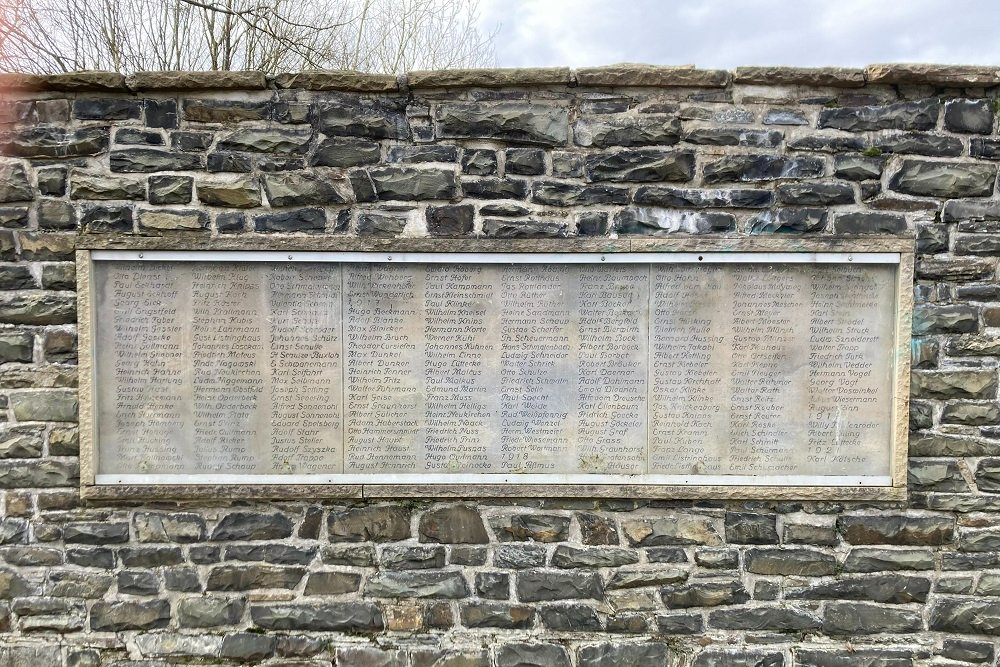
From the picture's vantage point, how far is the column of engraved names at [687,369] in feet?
10.1

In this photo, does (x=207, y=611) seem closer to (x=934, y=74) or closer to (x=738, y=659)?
(x=738, y=659)

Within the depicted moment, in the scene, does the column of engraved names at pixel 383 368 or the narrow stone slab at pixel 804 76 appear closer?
the narrow stone slab at pixel 804 76

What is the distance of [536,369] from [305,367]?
4.05ft

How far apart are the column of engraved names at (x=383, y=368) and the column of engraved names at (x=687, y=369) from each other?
1.26 metres

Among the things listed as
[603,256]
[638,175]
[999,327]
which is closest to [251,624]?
[603,256]

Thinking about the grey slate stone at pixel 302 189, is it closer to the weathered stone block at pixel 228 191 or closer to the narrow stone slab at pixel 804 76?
the weathered stone block at pixel 228 191

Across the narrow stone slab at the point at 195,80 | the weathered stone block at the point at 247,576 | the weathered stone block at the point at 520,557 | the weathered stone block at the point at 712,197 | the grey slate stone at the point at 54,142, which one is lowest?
the weathered stone block at the point at 247,576

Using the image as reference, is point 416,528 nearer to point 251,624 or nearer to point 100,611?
point 251,624

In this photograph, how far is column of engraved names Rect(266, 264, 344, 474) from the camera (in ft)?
10.1

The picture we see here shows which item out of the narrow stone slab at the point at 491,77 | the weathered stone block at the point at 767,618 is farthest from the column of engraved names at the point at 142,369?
the weathered stone block at the point at 767,618

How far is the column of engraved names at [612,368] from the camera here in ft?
10.1

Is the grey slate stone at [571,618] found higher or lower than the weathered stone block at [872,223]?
lower

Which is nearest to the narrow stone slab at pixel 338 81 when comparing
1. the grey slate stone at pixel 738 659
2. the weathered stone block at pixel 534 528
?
the weathered stone block at pixel 534 528

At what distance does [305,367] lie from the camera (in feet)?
10.2
